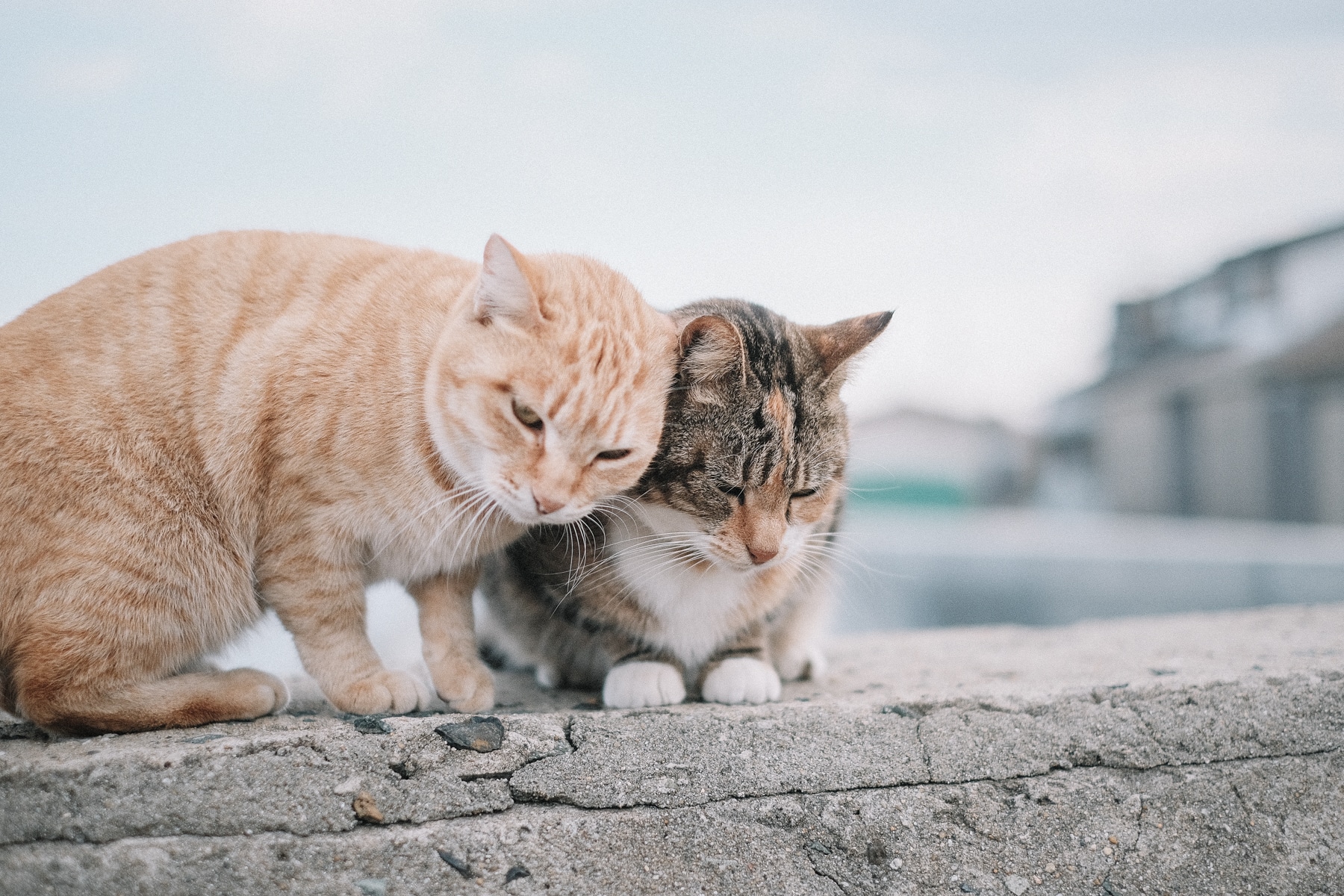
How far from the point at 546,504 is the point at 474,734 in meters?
0.37

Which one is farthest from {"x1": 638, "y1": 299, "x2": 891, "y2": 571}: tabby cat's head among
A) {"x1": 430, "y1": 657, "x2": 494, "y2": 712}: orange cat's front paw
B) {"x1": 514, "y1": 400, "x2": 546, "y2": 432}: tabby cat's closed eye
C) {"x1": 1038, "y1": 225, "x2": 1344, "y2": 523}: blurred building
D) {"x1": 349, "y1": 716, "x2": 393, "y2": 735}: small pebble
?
{"x1": 1038, "y1": 225, "x2": 1344, "y2": 523}: blurred building

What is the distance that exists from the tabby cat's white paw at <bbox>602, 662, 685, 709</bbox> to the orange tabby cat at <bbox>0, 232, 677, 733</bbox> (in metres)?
0.24

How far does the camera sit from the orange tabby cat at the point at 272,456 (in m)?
1.40

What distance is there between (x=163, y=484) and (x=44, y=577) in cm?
21

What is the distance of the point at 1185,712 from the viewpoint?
1.56 metres

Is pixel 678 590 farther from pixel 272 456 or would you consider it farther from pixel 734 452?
pixel 272 456

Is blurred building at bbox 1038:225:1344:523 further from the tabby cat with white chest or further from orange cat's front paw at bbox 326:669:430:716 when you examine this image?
orange cat's front paw at bbox 326:669:430:716

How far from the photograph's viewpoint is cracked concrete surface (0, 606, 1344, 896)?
4.00 ft

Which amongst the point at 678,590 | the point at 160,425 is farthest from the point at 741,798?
the point at 160,425

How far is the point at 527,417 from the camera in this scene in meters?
1.48

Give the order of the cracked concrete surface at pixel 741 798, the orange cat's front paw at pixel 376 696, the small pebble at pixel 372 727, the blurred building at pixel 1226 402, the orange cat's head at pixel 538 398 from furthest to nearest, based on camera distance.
Answer: the blurred building at pixel 1226 402, the orange cat's front paw at pixel 376 696, the orange cat's head at pixel 538 398, the small pebble at pixel 372 727, the cracked concrete surface at pixel 741 798

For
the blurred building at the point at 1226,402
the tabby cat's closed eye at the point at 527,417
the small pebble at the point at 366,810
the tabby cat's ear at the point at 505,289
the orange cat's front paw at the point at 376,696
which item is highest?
the tabby cat's ear at the point at 505,289

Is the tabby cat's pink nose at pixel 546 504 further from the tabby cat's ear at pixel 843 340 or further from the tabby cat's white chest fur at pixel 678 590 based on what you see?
the tabby cat's ear at pixel 843 340

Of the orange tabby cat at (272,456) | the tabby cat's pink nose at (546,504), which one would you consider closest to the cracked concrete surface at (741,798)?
the orange tabby cat at (272,456)
